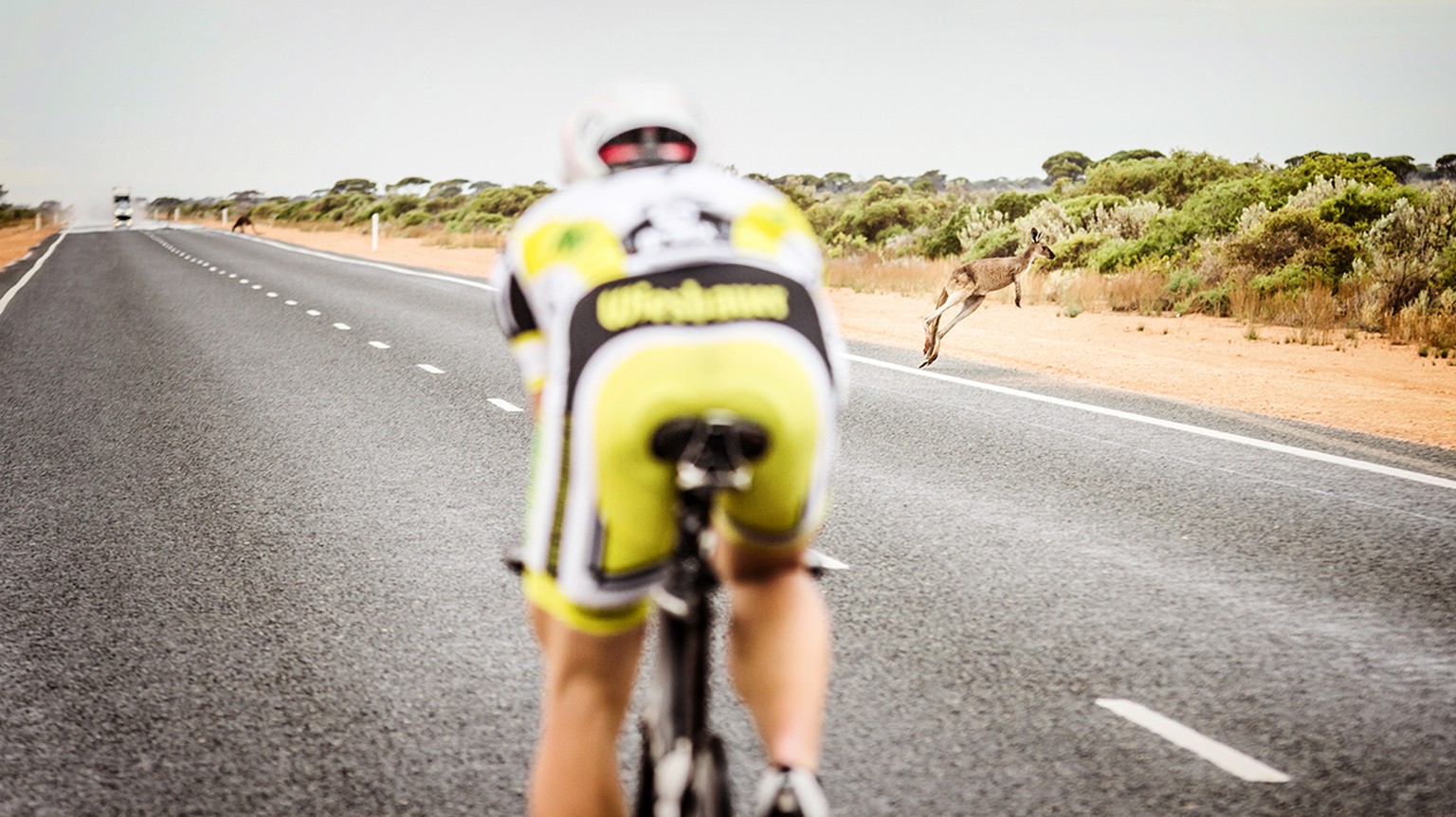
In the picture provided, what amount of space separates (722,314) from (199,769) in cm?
246

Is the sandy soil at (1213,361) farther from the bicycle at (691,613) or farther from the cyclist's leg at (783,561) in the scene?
the bicycle at (691,613)

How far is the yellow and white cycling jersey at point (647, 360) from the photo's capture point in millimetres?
2141

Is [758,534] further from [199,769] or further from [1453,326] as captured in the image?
[1453,326]

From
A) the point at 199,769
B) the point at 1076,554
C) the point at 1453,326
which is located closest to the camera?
the point at 199,769

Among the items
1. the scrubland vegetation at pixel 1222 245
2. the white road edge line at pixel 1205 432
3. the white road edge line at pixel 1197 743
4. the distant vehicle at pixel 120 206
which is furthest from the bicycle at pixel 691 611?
the distant vehicle at pixel 120 206

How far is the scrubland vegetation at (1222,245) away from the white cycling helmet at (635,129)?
14.1 metres

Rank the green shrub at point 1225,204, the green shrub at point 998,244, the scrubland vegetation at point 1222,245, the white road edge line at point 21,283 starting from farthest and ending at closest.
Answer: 1. the green shrub at point 998,244
2. the green shrub at point 1225,204
3. the white road edge line at point 21,283
4. the scrubland vegetation at point 1222,245

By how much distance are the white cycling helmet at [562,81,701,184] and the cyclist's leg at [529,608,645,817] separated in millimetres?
867

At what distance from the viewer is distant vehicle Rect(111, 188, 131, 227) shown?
302 feet

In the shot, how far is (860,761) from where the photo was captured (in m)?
3.70

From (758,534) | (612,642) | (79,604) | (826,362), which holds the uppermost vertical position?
(826,362)

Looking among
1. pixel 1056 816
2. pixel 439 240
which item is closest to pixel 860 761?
pixel 1056 816

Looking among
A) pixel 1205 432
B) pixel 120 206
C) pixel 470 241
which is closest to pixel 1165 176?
pixel 1205 432

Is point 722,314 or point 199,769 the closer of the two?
point 722,314
